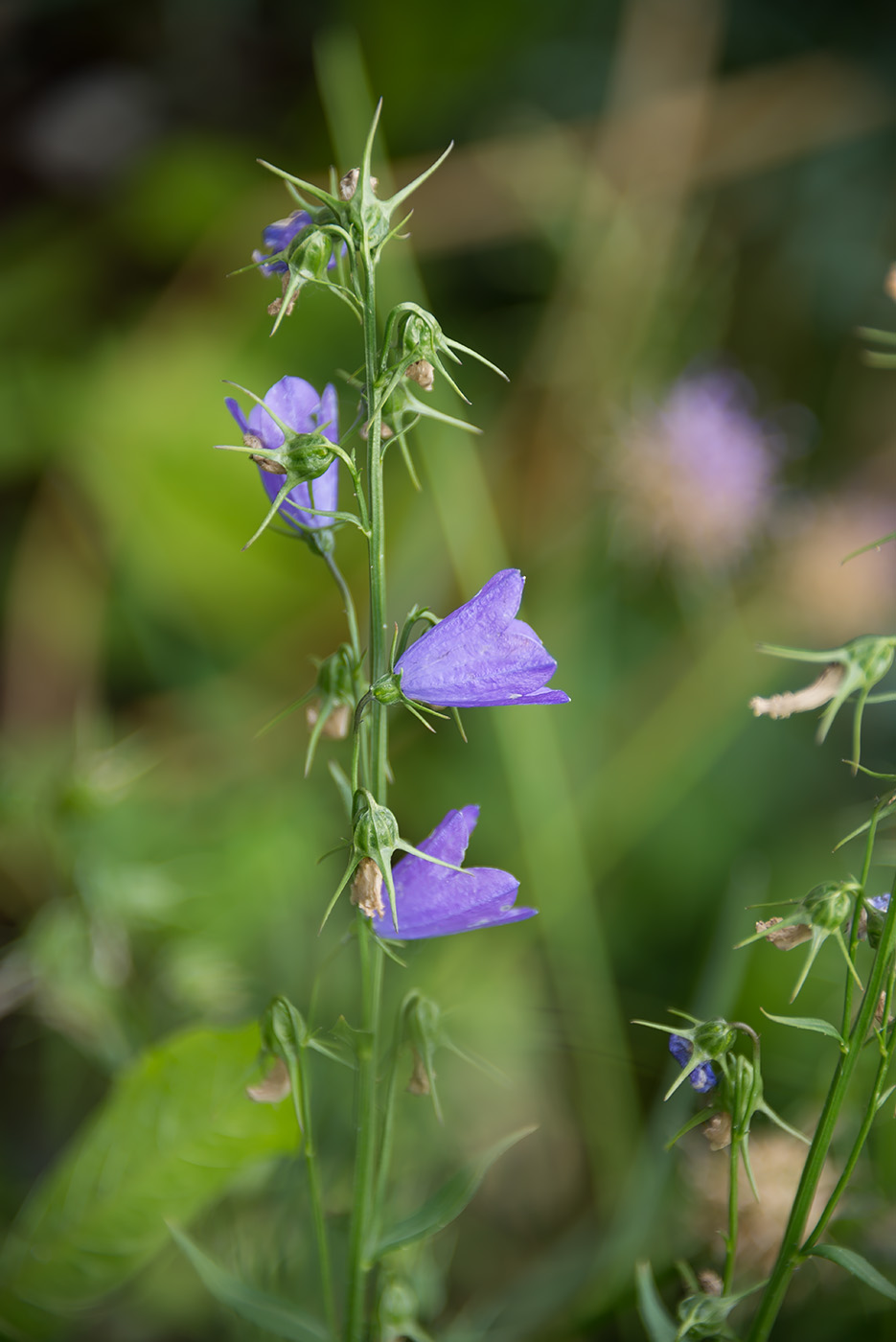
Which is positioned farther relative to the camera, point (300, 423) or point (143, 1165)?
point (143, 1165)

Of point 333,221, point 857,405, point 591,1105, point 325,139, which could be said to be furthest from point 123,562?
point 857,405

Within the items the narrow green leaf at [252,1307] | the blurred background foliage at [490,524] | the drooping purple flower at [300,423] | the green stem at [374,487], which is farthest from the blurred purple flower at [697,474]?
the narrow green leaf at [252,1307]

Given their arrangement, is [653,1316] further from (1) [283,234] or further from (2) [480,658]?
(1) [283,234]

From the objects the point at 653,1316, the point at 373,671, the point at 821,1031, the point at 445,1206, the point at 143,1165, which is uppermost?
the point at 373,671

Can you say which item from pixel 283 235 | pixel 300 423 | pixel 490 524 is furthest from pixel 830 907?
pixel 490 524

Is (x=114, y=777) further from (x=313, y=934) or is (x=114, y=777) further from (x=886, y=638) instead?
(x=886, y=638)
